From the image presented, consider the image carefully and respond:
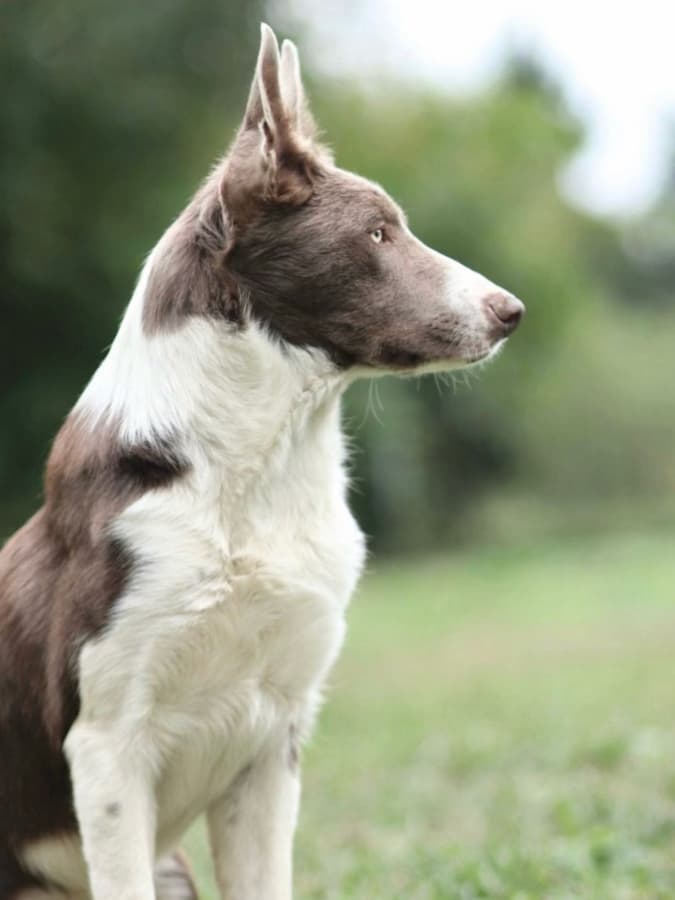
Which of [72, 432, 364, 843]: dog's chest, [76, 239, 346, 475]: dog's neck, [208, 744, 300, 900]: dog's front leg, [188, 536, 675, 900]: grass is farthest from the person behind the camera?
[188, 536, 675, 900]: grass

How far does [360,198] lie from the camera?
3.36 meters

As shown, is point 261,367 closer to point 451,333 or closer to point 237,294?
point 237,294

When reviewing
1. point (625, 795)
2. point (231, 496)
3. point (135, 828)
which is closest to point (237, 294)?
point (231, 496)

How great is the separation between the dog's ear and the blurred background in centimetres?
80

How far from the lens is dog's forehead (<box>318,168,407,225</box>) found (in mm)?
3346

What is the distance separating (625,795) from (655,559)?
13542 millimetres

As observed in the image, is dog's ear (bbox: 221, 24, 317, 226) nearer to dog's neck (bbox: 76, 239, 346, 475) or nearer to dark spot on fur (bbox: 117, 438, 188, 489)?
dog's neck (bbox: 76, 239, 346, 475)

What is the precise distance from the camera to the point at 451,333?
3.36 m

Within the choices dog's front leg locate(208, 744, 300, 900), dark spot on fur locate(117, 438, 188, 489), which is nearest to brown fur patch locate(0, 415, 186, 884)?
dark spot on fur locate(117, 438, 188, 489)

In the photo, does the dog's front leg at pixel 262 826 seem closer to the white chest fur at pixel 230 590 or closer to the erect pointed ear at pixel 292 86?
the white chest fur at pixel 230 590

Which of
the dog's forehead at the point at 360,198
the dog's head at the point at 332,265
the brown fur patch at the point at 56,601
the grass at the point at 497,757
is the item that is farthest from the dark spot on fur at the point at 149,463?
the grass at the point at 497,757

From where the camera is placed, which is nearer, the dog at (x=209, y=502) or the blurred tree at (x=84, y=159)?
the dog at (x=209, y=502)

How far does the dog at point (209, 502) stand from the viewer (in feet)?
10.5

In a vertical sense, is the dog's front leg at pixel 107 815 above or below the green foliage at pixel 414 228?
above
